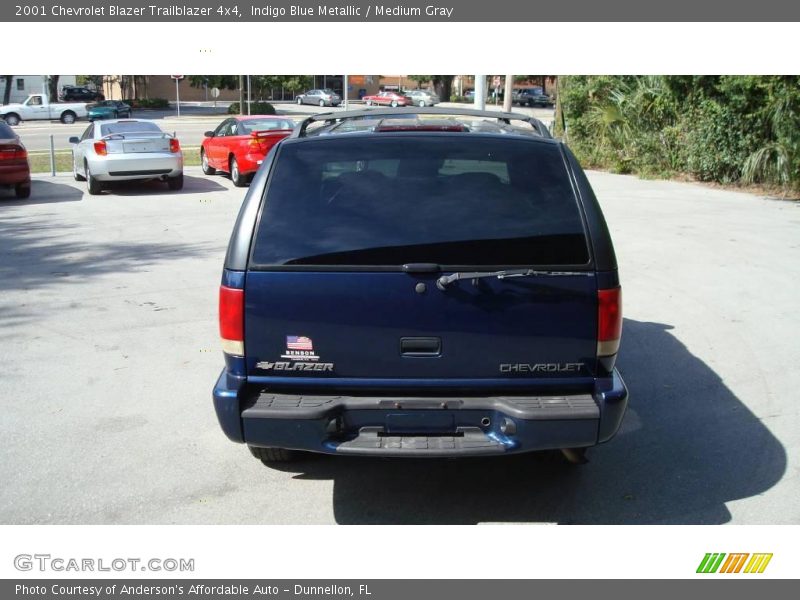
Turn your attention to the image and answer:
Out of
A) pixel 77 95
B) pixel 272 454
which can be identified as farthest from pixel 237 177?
pixel 77 95

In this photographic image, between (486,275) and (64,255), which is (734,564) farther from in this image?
(64,255)

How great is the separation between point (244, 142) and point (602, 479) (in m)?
15.2

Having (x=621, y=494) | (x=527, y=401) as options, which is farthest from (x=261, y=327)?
(x=621, y=494)

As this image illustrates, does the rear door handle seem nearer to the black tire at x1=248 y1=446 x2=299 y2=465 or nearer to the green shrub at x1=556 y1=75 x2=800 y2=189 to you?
the black tire at x1=248 y1=446 x2=299 y2=465

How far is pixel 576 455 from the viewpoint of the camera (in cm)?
484

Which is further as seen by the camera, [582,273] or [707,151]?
[707,151]

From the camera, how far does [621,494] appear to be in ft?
15.4

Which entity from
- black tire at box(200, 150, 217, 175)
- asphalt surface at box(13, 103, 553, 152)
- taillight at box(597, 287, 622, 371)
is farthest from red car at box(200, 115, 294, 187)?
taillight at box(597, 287, 622, 371)

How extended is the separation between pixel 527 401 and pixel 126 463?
8.36 ft

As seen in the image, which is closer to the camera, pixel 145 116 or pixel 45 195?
pixel 45 195

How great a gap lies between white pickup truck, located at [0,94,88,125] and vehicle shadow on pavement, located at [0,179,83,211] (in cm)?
2921

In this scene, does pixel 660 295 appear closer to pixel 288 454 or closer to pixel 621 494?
pixel 621 494

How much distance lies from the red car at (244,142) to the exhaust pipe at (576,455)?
14244mm

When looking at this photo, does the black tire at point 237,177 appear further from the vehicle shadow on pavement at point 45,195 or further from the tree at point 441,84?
the tree at point 441,84
